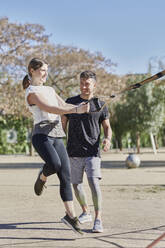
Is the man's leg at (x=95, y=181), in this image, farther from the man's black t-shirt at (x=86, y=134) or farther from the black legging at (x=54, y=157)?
the black legging at (x=54, y=157)

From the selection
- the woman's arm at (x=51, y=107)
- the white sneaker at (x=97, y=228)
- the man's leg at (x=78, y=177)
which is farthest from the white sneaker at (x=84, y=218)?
the woman's arm at (x=51, y=107)

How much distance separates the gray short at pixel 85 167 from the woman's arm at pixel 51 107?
3.60ft

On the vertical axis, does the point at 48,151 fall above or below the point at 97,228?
above

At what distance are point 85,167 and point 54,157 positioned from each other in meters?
0.86

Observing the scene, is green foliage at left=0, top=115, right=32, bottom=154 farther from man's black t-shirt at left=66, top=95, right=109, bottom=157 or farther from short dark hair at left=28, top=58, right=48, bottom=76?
short dark hair at left=28, top=58, right=48, bottom=76

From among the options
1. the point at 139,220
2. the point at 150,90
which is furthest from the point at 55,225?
the point at 150,90

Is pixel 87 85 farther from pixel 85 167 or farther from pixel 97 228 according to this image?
pixel 97 228

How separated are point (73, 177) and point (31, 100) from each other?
134 cm

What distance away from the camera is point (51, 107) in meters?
4.58

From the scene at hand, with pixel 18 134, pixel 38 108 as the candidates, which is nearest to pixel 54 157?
pixel 38 108

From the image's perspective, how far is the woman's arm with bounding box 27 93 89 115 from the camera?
4.39m

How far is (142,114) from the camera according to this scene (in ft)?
123

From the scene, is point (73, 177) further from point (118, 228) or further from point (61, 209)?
point (61, 209)

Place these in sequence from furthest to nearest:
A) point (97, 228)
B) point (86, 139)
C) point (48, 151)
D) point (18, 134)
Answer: point (18, 134), point (86, 139), point (97, 228), point (48, 151)
